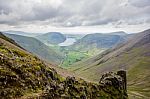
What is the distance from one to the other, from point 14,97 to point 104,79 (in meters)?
30.6

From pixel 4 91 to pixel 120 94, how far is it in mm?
32323

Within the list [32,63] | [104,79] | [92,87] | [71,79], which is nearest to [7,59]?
[32,63]

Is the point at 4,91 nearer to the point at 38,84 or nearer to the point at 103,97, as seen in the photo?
the point at 38,84

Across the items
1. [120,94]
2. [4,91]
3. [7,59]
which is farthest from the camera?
[120,94]

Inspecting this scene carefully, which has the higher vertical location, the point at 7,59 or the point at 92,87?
the point at 7,59

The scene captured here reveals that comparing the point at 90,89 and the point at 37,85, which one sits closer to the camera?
the point at 37,85

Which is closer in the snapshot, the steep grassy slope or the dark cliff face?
the steep grassy slope

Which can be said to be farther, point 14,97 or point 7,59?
point 7,59

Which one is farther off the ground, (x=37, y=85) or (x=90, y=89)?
(x=37, y=85)

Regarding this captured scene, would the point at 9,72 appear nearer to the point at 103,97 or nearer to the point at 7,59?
the point at 7,59

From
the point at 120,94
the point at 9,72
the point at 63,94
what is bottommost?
the point at 120,94

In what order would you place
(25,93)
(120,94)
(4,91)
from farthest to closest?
(120,94), (25,93), (4,91)

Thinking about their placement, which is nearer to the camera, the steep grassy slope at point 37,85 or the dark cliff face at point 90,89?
the steep grassy slope at point 37,85

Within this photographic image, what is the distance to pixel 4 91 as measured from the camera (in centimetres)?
4534
